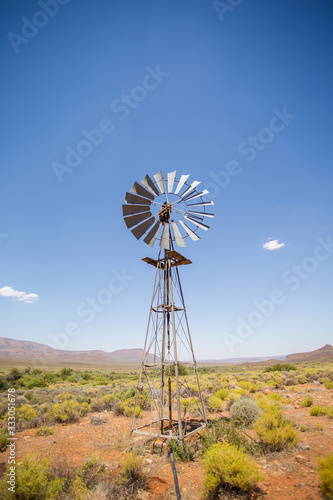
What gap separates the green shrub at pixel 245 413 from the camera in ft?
30.4

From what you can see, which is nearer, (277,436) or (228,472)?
(228,472)

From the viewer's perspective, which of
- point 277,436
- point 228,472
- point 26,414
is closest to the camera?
point 228,472

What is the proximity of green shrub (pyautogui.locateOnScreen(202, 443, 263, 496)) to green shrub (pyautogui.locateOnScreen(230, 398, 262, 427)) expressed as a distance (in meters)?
4.80

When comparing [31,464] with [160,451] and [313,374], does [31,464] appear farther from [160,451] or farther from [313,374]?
[313,374]

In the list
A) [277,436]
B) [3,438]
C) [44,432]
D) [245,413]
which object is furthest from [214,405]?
[3,438]

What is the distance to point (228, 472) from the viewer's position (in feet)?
15.8

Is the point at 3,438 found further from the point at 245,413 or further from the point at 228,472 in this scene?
the point at 245,413

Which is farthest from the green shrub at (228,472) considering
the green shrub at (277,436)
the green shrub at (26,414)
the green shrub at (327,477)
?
the green shrub at (26,414)

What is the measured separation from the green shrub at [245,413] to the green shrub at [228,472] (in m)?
4.80

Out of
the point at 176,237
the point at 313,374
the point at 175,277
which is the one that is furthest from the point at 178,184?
the point at 313,374

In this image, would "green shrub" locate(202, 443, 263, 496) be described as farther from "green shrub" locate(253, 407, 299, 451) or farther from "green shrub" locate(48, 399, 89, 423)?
"green shrub" locate(48, 399, 89, 423)

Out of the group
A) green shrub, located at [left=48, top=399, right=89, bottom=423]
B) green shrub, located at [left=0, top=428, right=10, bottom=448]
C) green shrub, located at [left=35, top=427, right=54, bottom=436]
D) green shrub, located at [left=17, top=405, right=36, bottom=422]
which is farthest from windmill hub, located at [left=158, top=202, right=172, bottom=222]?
green shrub, located at [left=17, top=405, right=36, bottom=422]

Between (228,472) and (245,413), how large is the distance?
554 cm

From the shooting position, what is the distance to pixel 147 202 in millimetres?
9281
